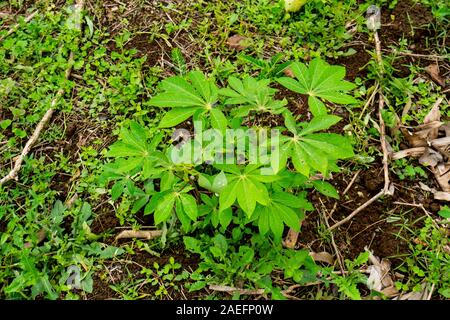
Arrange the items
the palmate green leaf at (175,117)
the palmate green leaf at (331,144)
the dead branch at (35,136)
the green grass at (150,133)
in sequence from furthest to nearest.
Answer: the dead branch at (35,136), the green grass at (150,133), the palmate green leaf at (175,117), the palmate green leaf at (331,144)

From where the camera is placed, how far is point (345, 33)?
3061mm

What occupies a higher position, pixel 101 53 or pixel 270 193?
pixel 101 53

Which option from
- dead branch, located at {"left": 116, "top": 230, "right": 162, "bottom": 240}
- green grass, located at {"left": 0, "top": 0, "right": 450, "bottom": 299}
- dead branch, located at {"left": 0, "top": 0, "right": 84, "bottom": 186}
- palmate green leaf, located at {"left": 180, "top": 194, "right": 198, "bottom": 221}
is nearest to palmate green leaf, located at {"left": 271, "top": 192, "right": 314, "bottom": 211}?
green grass, located at {"left": 0, "top": 0, "right": 450, "bottom": 299}

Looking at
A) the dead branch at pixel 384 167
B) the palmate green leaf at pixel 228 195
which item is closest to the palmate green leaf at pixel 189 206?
the palmate green leaf at pixel 228 195

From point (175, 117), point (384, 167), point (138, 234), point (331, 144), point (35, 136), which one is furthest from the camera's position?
point (35, 136)

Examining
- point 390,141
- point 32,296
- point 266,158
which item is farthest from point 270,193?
point 32,296

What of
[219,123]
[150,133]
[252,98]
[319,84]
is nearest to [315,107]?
[319,84]

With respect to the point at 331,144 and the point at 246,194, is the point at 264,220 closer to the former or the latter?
the point at 246,194

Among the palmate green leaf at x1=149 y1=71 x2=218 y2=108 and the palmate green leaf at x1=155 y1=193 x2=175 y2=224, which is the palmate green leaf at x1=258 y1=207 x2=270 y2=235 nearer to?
the palmate green leaf at x1=155 y1=193 x2=175 y2=224

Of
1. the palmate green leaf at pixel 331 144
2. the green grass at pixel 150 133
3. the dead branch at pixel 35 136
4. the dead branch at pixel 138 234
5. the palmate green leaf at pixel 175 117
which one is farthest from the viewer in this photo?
the dead branch at pixel 35 136

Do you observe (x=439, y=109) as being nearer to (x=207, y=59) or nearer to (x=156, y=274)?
(x=207, y=59)

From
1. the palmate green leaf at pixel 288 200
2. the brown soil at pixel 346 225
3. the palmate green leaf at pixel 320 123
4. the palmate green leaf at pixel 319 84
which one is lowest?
the brown soil at pixel 346 225

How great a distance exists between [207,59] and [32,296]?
1.71 meters

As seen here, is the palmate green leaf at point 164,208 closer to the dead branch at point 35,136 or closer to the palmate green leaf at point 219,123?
the palmate green leaf at point 219,123
